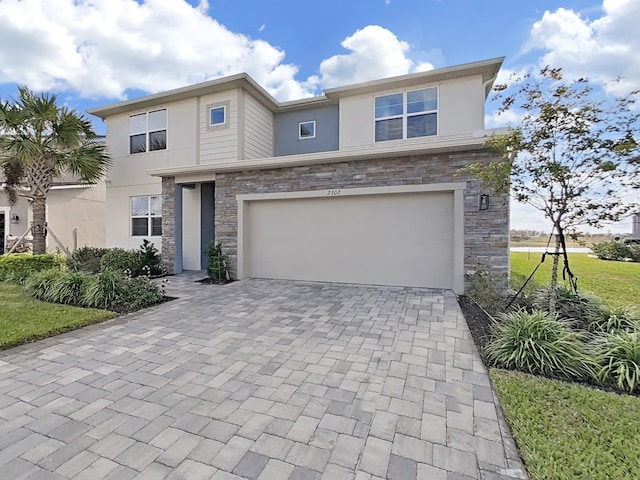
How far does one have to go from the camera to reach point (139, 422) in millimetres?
2564

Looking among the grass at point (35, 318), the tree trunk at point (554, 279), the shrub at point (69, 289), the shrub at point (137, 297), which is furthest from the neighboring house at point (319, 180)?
the grass at point (35, 318)

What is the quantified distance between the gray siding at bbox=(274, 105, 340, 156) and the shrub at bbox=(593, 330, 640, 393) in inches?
355

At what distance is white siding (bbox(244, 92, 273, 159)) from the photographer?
10.7m

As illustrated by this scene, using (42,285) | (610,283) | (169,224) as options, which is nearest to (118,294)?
(42,285)

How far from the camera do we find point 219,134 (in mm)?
10641

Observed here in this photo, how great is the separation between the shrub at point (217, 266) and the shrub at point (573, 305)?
24.2 ft

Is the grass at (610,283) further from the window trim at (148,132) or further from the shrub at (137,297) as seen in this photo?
the window trim at (148,132)

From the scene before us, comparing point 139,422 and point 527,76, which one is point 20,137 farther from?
point 527,76

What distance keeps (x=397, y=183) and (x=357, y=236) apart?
1.70m

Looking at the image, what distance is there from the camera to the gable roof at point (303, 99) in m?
8.86

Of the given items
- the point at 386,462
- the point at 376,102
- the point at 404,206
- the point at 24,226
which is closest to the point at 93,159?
the point at 24,226

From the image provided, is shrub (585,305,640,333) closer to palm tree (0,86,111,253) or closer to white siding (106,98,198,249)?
white siding (106,98,198,249)

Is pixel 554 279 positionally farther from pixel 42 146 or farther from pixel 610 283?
pixel 42 146

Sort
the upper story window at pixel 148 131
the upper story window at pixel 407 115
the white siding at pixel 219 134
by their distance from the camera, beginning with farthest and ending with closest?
the upper story window at pixel 148 131
the white siding at pixel 219 134
the upper story window at pixel 407 115
